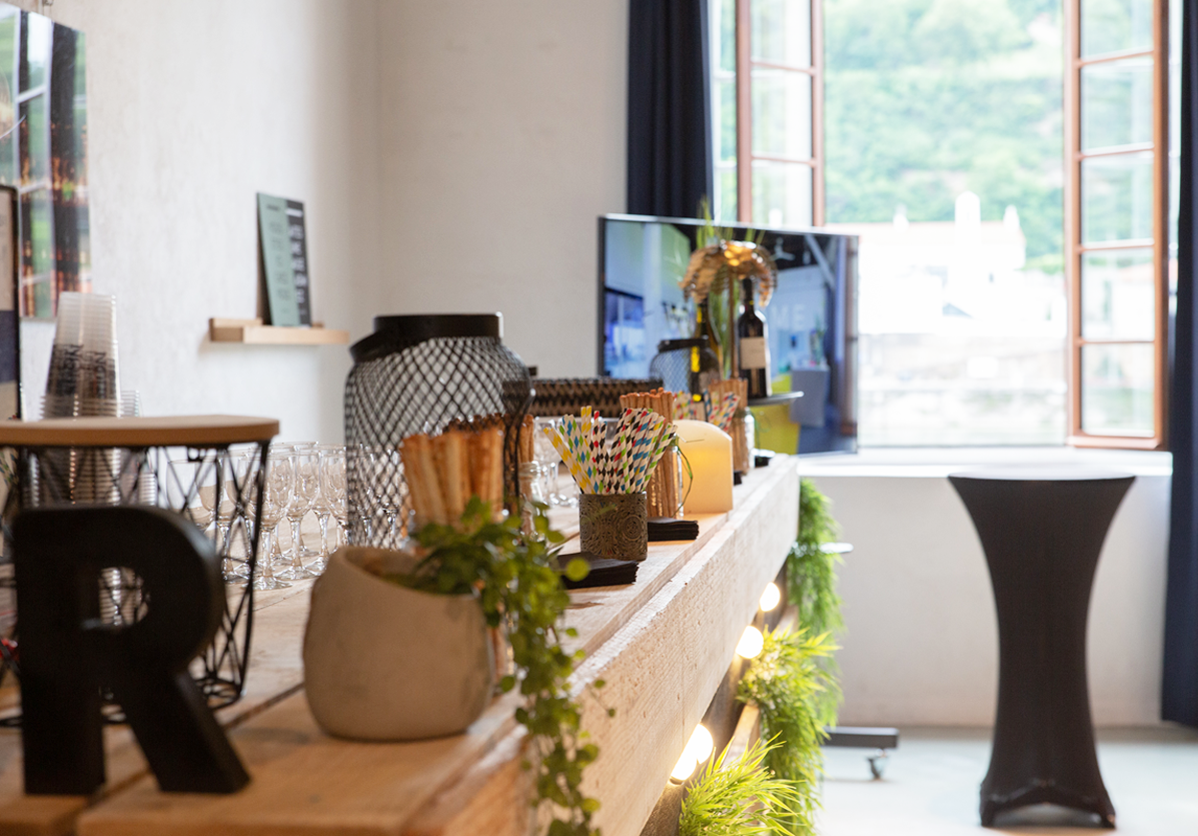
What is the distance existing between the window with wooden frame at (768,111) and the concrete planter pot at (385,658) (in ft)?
13.0

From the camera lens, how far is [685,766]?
1.56 meters

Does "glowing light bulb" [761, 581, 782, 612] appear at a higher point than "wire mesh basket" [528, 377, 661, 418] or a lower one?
lower

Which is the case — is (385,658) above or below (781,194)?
below

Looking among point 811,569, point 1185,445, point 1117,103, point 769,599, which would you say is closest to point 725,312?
point 769,599

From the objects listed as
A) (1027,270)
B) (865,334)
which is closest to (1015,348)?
(1027,270)

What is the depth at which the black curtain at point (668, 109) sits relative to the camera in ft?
14.2

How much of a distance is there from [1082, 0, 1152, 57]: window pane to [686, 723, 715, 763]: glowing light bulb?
12.2 feet

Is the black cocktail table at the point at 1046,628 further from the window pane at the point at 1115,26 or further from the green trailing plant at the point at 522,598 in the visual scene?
the green trailing plant at the point at 522,598

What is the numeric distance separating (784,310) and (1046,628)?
1.45 metres

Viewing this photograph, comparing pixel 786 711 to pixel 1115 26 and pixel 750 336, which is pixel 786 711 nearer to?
pixel 750 336

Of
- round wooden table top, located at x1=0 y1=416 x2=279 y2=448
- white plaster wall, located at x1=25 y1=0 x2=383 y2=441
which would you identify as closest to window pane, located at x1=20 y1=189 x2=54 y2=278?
white plaster wall, located at x1=25 y1=0 x2=383 y2=441

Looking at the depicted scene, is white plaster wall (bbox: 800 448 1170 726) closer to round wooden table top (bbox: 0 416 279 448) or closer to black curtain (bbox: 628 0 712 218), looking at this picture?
black curtain (bbox: 628 0 712 218)

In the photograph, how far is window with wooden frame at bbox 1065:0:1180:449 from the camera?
4.27m

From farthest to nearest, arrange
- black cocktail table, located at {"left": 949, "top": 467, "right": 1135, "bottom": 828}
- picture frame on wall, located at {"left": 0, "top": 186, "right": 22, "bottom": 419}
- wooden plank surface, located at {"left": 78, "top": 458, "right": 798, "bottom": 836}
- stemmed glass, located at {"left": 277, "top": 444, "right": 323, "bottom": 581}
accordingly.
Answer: black cocktail table, located at {"left": 949, "top": 467, "right": 1135, "bottom": 828} < picture frame on wall, located at {"left": 0, "top": 186, "right": 22, "bottom": 419} < stemmed glass, located at {"left": 277, "top": 444, "right": 323, "bottom": 581} < wooden plank surface, located at {"left": 78, "top": 458, "right": 798, "bottom": 836}
